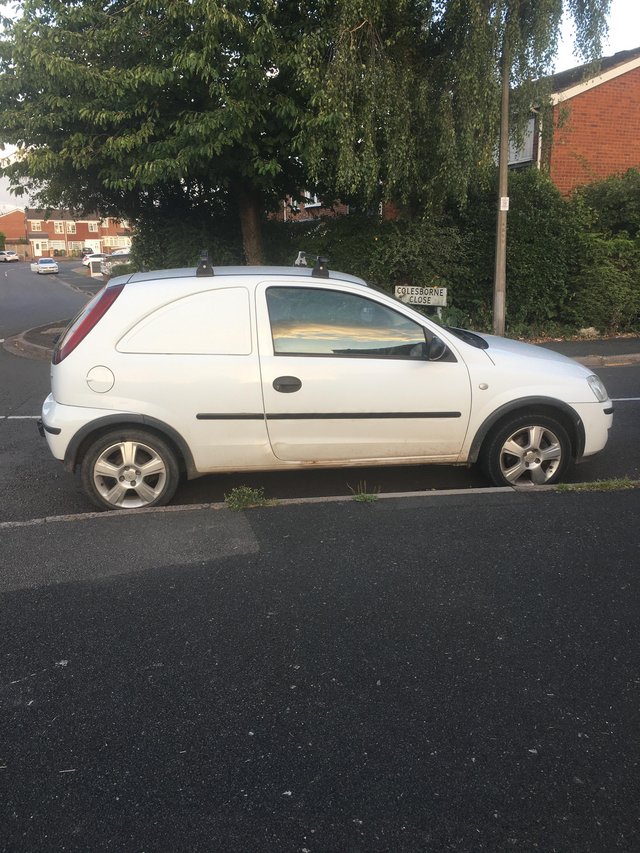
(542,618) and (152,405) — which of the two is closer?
(542,618)

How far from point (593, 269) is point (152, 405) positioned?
34.2ft

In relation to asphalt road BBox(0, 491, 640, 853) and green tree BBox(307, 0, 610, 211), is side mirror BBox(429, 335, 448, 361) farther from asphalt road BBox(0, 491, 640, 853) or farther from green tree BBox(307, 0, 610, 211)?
green tree BBox(307, 0, 610, 211)

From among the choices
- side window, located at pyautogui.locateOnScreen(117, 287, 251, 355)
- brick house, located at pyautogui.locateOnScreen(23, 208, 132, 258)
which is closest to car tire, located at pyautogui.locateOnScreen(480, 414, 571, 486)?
side window, located at pyautogui.locateOnScreen(117, 287, 251, 355)

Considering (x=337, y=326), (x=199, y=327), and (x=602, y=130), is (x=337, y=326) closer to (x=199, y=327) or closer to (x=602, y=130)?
(x=199, y=327)

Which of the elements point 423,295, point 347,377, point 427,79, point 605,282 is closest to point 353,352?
point 347,377

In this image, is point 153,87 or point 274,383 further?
point 153,87

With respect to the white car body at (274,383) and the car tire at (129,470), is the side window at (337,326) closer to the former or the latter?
the white car body at (274,383)

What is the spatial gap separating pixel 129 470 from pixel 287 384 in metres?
1.23

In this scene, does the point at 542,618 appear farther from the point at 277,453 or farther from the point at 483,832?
the point at 277,453

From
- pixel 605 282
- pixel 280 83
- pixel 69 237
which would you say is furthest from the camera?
pixel 69 237

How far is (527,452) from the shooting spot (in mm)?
5125

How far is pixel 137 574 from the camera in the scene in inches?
151

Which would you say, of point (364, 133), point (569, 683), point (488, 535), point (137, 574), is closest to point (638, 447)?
point (488, 535)

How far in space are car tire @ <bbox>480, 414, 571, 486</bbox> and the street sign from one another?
6665mm
